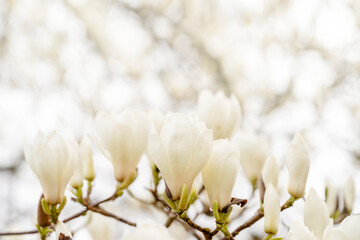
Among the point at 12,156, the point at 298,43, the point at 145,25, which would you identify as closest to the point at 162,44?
the point at 145,25

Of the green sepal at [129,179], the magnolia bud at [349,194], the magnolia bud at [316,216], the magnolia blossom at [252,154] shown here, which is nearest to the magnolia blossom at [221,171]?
the magnolia bud at [316,216]

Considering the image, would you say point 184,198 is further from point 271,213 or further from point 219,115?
point 219,115

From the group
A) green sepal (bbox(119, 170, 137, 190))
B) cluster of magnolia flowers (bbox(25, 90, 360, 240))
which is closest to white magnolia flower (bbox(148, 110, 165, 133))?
cluster of magnolia flowers (bbox(25, 90, 360, 240))

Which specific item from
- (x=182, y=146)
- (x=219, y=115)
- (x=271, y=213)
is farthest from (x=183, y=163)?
(x=219, y=115)

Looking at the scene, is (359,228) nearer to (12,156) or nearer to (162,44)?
(12,156)

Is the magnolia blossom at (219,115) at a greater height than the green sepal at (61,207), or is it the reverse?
the magnolia blossom at (219,115)

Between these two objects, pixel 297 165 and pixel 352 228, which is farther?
pixel 297 165

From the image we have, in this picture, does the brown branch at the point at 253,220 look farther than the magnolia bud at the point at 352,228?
Yes

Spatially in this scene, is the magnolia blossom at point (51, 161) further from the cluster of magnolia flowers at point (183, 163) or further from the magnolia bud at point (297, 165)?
the magnolia bud at point (297, 165)
